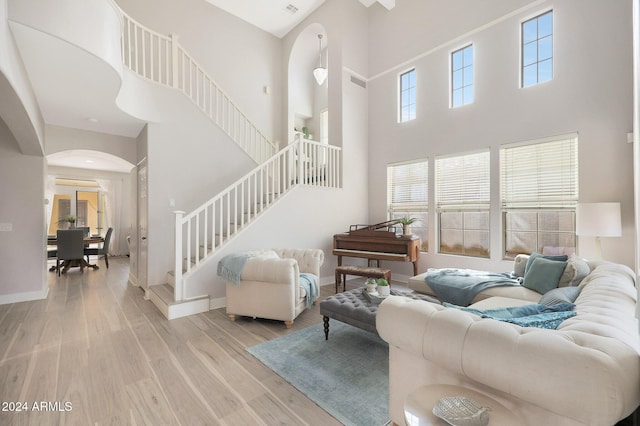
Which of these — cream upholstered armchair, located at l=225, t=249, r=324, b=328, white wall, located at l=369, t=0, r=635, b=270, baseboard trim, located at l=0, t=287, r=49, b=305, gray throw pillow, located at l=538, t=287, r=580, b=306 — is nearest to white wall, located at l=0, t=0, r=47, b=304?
baseboard trim, located at l=0, t=287, r=49, b=305

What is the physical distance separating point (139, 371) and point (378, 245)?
371cm

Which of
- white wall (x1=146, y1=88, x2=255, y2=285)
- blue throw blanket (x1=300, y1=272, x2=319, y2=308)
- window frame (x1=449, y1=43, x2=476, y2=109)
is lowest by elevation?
blue throw blanket (x1=300, y1=272, x2=319, y2=308)

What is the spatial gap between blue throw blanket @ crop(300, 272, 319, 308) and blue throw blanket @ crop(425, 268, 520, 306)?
1.48 m

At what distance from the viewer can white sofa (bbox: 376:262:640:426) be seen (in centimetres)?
90

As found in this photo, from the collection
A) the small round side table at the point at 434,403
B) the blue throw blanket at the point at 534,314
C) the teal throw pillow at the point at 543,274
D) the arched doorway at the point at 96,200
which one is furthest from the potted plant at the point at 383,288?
the arched doorway at the point at 96,200

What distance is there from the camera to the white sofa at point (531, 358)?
2.96 ft

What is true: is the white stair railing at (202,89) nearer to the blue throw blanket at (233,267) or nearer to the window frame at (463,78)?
the blue throw blanket at (233,267)

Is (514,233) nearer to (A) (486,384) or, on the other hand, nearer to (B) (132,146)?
(A) (486,384)

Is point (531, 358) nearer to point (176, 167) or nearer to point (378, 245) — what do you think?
point (378, 245)

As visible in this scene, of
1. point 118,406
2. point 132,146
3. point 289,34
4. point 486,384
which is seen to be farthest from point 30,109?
point 289,34

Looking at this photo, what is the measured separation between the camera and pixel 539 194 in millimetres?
4074

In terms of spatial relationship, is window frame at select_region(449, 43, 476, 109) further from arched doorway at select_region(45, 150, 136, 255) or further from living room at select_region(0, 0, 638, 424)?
arched doorway at select_region(45, 150, 136, 255)

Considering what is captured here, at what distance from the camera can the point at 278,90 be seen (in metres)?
7.38

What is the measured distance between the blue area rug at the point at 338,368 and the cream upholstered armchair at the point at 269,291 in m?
0.33
